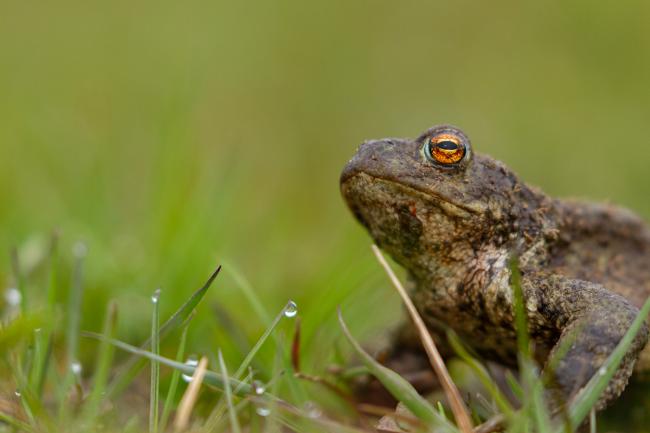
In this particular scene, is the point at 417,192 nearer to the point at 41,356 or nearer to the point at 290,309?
the point at 290,309

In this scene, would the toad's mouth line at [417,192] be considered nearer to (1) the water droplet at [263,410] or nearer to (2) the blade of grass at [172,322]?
(2) the blade of grass at [172,322]

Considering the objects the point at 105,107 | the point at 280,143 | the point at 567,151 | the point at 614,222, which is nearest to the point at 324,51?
the point at 280,143

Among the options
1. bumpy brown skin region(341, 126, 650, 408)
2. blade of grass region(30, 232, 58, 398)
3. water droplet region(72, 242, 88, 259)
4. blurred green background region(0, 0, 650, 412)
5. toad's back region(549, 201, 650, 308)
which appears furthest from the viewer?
blurred green background region(0, 0, 650, 412)

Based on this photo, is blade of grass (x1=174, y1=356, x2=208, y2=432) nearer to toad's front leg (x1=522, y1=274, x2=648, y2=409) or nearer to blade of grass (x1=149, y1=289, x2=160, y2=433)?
blade of grass (x1=149, y1=289, x2=160, y2=433)

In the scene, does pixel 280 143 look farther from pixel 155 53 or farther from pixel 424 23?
pixel 424 23

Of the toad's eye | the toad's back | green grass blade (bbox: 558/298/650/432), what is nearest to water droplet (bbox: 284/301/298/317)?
the toad's eye

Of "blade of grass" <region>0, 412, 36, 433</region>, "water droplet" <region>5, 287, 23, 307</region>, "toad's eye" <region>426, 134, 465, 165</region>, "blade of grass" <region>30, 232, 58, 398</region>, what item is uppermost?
"toad's eye" <region>426, 134, 465, 165</region>
